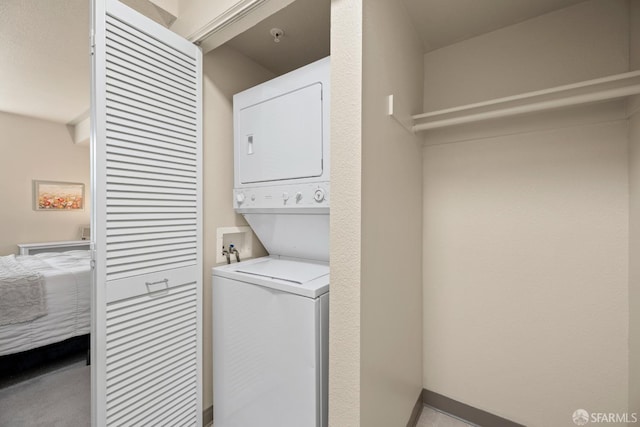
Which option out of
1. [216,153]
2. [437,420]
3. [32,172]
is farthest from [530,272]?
[32,172]

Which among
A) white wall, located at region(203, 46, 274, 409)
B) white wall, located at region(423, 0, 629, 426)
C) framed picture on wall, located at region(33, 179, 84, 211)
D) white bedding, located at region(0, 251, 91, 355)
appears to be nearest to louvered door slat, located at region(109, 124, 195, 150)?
white wall, located at region(203, 46, 274, 409)

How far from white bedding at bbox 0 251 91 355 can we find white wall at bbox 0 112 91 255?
8.02 feet

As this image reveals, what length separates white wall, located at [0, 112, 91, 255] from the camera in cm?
431

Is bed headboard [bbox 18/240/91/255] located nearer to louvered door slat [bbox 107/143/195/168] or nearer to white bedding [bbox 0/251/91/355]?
white bedding [bbox 0/251/91/355]

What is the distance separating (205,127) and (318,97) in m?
0.89

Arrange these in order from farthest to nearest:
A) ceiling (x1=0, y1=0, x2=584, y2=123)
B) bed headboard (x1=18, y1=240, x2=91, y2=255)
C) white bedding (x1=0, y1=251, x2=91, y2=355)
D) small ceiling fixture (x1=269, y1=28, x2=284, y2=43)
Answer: bed headboard (x1=18, y1=240, x2=91, y2=255)
white bedding (x1=0, y1=251, x2=91, y2=355)
small ceiling fixture (x1=269, y1=28, x2=284, y2=43)
ceiling (x1=0, y1=0, x2=584, y2=123)

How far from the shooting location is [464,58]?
6.16ft

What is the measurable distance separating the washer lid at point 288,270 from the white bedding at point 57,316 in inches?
84.7

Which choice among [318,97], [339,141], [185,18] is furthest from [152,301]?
[185,18]

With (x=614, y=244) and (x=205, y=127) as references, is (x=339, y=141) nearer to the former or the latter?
(x=205, y=127)

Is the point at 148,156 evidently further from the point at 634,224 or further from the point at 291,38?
the point at 634,224

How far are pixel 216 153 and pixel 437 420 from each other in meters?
2.50

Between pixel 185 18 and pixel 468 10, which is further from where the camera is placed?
pixel 185 18

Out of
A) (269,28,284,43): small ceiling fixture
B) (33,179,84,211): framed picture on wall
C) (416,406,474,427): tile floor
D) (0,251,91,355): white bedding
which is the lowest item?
(416,406,474,427): tile floor
